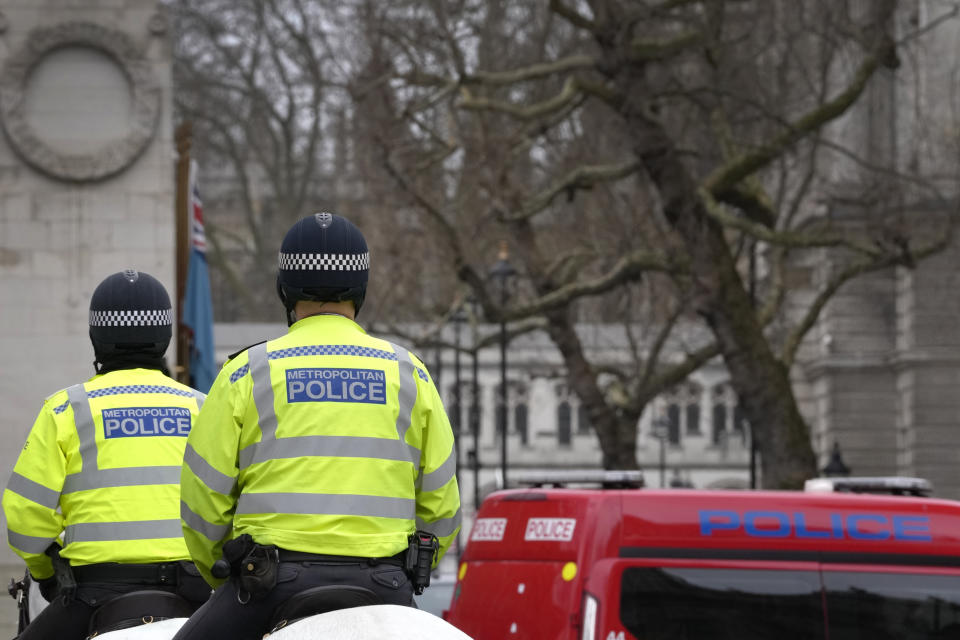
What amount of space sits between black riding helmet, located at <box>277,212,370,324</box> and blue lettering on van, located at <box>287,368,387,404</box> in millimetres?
248

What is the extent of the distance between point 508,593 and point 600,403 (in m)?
21.4

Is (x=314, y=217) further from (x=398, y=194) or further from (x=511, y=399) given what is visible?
(x=511, y=399)

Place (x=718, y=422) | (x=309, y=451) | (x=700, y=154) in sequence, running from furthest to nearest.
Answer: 1. (x=718, y=422)
2. (x=700, y=154)
3. (x=309, y=451)

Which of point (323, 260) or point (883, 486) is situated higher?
point (323, 260)

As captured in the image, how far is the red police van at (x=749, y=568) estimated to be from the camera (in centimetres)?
689

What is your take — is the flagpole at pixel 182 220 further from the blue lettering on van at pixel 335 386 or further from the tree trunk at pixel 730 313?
the blue lettering on van at pixel 335 386

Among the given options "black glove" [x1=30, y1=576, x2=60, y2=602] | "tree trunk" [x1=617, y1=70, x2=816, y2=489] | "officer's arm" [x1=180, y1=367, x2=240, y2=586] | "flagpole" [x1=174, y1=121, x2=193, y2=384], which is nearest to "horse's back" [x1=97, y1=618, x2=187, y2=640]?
"officer's arm" [x1=180, y1=367, x2=240, y2=586]

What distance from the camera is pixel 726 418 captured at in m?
72.6

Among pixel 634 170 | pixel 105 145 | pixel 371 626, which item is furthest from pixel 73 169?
pixel 371 626

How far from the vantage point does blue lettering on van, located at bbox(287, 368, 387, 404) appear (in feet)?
14.0

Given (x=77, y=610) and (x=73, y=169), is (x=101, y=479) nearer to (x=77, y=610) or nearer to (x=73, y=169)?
(x=77, y=610)

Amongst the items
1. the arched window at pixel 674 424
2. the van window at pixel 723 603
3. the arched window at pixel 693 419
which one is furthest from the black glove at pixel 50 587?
the arched window at pixel 693 419

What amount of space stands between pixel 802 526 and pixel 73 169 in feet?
36.6

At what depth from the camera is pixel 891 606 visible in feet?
22.9
